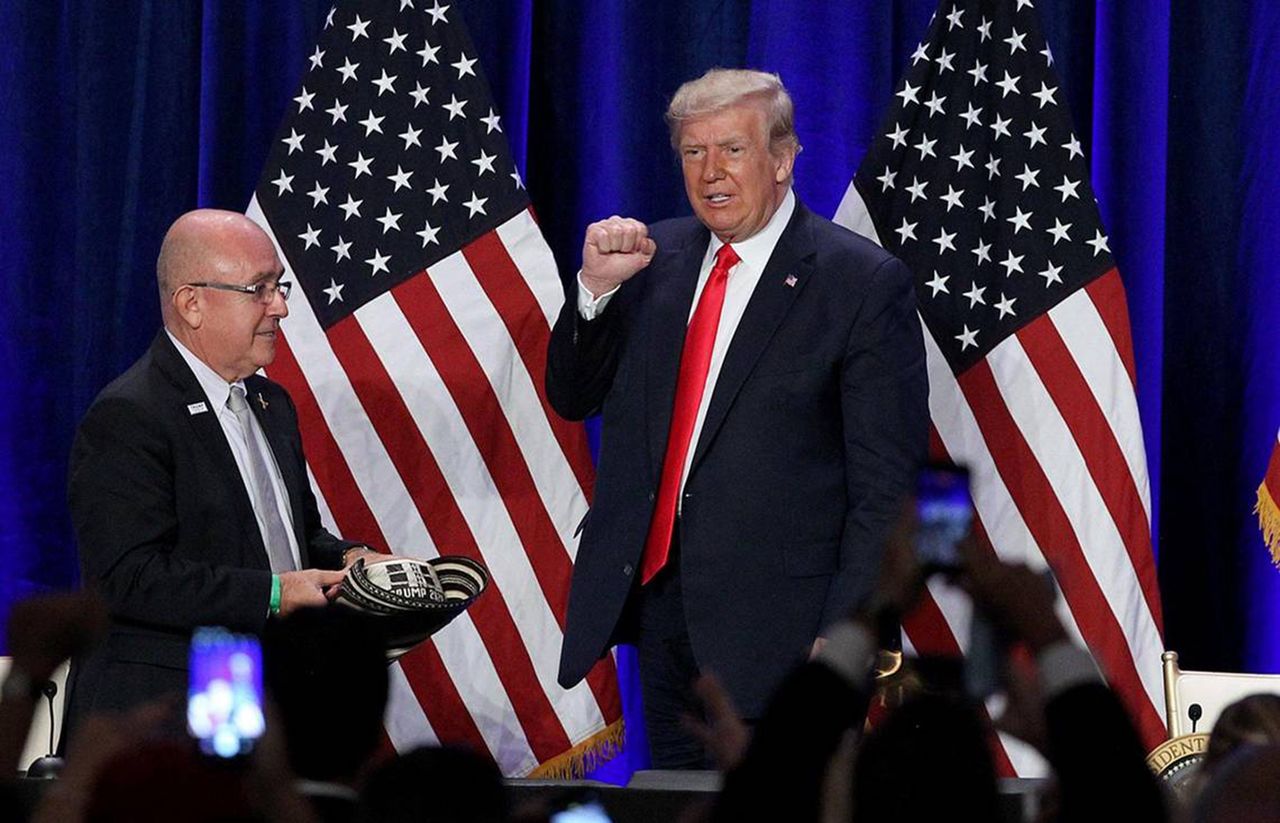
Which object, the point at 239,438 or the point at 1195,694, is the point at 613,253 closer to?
the point at 239,438

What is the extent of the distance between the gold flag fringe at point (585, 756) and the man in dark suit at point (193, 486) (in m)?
0.93

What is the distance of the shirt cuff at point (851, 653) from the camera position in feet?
5.48

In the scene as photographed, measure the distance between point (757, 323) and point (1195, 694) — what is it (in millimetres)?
1178

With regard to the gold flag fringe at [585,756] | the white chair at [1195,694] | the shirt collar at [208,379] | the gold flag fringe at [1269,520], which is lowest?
the gold flag fringe at [585,756]

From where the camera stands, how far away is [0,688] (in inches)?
67.6

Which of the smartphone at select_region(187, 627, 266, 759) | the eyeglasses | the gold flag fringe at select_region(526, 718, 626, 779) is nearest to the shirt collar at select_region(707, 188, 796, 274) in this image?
the eyeglasses

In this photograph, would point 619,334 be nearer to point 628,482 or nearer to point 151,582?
point 628,482

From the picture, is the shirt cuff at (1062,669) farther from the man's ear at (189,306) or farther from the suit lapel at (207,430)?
the man's ear at (189,306)

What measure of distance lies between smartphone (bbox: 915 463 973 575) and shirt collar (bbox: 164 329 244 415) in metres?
2.42

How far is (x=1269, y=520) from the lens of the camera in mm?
4641

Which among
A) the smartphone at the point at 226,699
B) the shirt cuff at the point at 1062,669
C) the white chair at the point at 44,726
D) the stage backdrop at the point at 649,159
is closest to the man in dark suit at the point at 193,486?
the white chair at the point at 44,726

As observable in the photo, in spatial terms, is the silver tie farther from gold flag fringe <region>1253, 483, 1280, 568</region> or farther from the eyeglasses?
gold flag fringe <region>1253, 483, 1280, 568</region>

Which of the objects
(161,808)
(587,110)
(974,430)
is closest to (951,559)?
(161,808)

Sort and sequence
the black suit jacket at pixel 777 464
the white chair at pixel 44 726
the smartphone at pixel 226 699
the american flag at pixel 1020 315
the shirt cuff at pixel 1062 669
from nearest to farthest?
1. the shirt cuff at pixel 1062 669
2. the smartphone at pixel 226 699
3. the black suit jacket at pixel 777 464
4. the white chair at pixel 44 726
5. the american flag at pixel 1020 315
